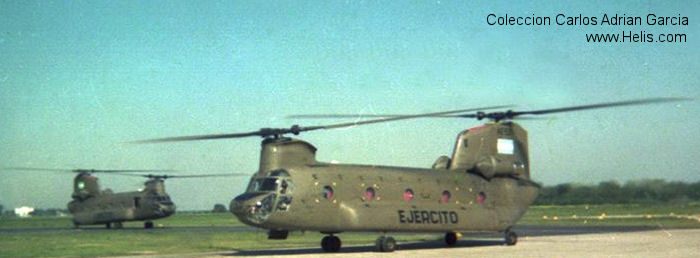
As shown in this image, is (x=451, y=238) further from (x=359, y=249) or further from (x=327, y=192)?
(x=327, y=192)

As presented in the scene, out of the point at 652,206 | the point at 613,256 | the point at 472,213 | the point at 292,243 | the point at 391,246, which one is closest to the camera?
the point at 613,256

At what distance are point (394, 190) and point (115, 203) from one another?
3916 centimetres

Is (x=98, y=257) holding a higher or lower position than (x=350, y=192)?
lower

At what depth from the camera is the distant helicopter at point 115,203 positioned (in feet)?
200

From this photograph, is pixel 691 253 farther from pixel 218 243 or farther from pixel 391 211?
pixel 218 243

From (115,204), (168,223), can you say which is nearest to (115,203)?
(115,204)

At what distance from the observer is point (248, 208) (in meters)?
25.7

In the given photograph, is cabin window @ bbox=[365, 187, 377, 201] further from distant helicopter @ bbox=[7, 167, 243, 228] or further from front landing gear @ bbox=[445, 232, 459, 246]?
distant helicopter @ bbox=[7, 167, 243, 228]

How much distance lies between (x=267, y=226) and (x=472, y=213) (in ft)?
29.8

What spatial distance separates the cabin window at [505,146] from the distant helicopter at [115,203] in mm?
34902

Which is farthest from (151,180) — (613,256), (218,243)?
(613,256)

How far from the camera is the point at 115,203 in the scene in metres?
62.3

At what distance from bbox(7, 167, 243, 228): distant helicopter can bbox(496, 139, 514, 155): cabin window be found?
34.9 metres

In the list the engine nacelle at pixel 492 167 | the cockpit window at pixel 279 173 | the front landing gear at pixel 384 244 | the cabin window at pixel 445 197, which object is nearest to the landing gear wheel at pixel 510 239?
the engine nacelle at pixel 492 167
